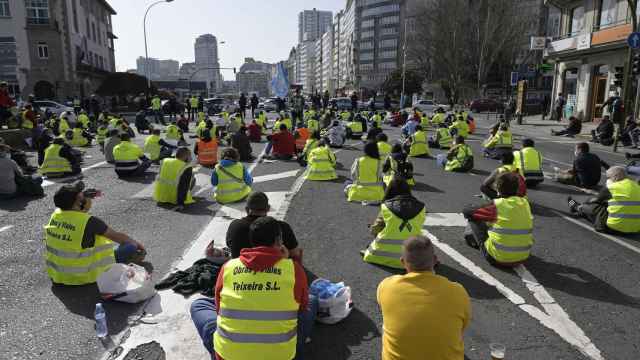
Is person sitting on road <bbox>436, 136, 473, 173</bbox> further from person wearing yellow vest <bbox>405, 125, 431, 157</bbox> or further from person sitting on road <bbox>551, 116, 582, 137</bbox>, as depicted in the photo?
person sitting on road <bbox>551, 116, 582, 137</bbox>

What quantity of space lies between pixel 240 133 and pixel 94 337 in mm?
11478

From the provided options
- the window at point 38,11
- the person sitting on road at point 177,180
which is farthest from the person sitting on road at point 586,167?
the window at point 38,11

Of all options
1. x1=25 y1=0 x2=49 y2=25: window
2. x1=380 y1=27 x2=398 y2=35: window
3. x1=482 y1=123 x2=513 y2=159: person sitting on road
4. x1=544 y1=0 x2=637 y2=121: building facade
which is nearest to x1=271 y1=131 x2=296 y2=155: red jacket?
x1=482 y1=123 x2=513 y2=159: person sitting on road

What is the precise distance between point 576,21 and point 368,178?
3100 cm

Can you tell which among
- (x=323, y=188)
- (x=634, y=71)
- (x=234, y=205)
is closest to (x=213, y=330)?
(x=234, y=205)

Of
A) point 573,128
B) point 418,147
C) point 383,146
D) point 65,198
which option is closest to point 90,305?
point 65,198

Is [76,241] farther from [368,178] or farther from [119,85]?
[119,85]

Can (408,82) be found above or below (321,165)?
above

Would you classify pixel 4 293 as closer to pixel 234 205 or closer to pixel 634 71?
pixel 234 205

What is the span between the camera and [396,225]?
5.87 m

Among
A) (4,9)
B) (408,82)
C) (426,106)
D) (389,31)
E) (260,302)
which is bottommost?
(260,302)

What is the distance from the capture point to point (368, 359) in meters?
4.02

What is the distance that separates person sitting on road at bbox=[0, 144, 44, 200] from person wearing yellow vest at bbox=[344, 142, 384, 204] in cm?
700

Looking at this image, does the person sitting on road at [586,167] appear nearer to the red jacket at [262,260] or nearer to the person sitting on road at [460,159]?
the person sitting on road at [460,159]
